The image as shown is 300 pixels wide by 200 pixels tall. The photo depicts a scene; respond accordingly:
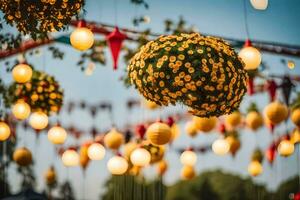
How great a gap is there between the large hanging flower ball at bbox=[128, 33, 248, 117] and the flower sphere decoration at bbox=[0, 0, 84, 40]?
59cm

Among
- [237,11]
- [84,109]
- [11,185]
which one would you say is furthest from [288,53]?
[11,185]

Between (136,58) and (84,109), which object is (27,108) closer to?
(136,58)

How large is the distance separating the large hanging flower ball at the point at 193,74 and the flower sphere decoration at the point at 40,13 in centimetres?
59

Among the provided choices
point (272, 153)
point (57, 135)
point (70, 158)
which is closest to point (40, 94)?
point (57, 135)

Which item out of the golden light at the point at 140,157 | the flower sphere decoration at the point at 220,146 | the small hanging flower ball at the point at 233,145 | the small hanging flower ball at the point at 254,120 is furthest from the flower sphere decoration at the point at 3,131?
the small hanging flower ball at the point at 233,145

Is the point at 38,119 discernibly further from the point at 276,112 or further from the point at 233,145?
the point at 233,145

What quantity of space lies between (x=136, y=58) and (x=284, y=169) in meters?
7.21

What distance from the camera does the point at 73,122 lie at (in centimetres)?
1154

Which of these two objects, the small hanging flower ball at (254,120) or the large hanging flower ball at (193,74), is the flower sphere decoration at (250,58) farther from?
the small hanging flower ball at (254,120)

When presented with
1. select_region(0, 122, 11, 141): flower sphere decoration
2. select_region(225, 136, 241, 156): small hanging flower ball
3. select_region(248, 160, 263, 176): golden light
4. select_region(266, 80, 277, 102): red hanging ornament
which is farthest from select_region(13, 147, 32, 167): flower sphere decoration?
select_region(248, 160, 263, 176): golden light

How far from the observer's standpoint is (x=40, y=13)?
3350 mm

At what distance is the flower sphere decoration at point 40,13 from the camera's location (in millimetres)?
3322

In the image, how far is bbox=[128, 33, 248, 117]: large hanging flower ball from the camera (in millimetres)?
3404

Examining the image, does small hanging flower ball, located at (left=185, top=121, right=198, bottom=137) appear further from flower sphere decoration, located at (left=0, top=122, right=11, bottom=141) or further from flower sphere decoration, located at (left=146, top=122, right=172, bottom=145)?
flower sphere decoration, located at (left=0, top=122, right=11, bottom=141)
